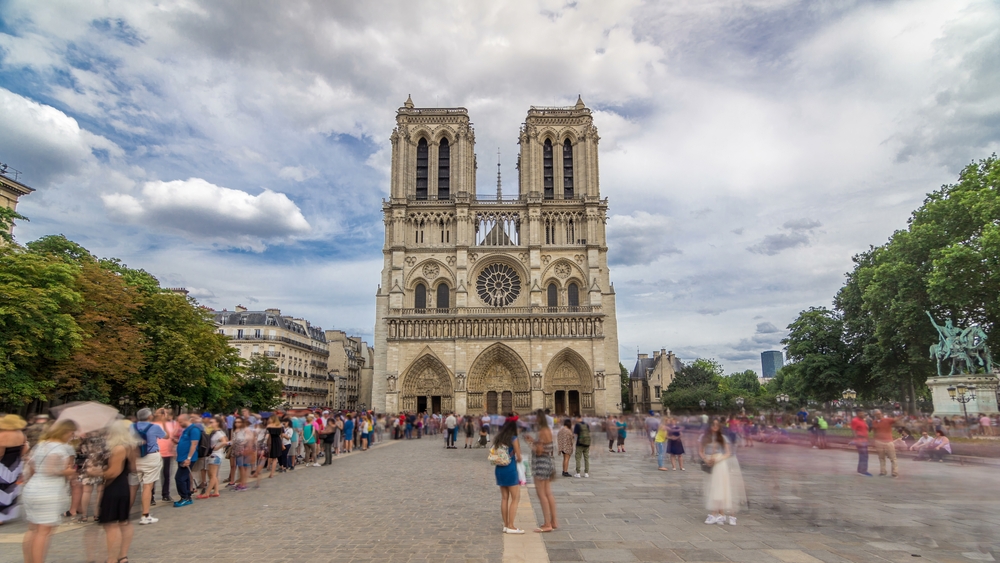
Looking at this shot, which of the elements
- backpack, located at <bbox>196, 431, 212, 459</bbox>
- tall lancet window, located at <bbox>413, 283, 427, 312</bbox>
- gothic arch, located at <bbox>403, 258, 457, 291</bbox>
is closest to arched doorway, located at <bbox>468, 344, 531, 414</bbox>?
gothic arch, located at <bbox>403, 258, 457, 291</bbox>

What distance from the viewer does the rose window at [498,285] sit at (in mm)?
44781

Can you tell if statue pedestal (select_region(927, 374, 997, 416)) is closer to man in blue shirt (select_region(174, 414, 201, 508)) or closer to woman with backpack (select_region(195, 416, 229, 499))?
woman with backpack (select_region(195, 416, 229, 499))

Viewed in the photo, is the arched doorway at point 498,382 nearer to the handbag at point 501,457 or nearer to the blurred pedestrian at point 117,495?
the handbag at point 501,457

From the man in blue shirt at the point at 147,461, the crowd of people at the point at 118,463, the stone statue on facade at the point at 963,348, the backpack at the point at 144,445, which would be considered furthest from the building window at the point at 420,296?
the backpack at the point at 144,445

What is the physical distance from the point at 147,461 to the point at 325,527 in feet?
8.89

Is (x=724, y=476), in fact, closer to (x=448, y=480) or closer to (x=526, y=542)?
(x=526, y=542)

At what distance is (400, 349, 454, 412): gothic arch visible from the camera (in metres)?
42.0

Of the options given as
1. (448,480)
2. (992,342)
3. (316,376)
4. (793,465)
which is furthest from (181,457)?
(316,376)

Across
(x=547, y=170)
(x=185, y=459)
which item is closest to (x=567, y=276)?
(x=547, y=170)

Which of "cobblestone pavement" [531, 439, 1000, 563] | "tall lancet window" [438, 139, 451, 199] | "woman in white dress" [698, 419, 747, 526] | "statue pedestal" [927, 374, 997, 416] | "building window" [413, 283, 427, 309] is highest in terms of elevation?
"tall lancet window" [438, 139, 451, 199]

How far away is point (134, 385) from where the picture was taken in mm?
23344

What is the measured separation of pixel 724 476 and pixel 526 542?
105 inches

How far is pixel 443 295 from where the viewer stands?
44.7 metres

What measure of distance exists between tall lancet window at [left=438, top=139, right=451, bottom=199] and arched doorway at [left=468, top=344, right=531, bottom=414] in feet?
40.6
